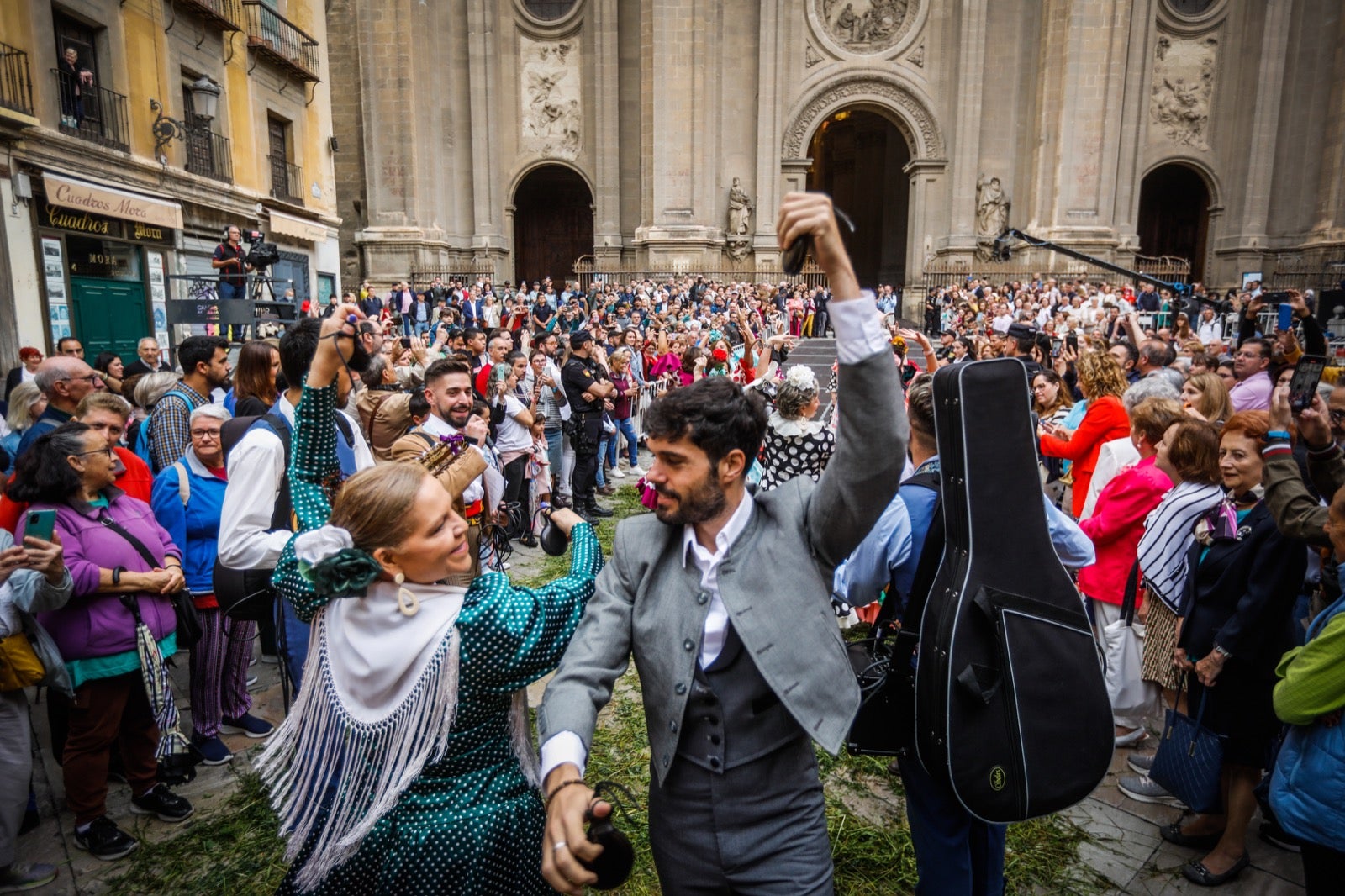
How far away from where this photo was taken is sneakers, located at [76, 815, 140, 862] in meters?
3.43

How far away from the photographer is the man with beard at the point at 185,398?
486 centimetres

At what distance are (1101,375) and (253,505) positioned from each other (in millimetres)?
5065

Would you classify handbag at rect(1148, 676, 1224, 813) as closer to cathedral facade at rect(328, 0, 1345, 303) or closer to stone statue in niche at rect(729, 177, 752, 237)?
cathedral facade at rect(328, 0, 1345, 303)

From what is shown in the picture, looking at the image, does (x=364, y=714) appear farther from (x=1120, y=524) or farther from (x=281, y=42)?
(x=281, y=42)

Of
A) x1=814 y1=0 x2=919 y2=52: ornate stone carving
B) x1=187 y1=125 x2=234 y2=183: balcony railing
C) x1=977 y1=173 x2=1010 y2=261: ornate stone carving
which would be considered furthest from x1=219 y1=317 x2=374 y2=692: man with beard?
x1=814 y1=0 x2=919 y2=52: ornate stone carving

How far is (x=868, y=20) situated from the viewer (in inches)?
1040

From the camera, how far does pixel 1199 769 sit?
10.6 feet

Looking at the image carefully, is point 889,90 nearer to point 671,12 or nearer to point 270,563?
point 671,12

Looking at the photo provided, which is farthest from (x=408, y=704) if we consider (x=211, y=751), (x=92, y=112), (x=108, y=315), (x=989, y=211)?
(x=989, y=211)

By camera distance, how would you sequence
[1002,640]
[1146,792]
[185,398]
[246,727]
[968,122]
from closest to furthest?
1. [1002,640]
2. [1146,792]
3. [246,727]
4. [185,398]
5. [968,122]

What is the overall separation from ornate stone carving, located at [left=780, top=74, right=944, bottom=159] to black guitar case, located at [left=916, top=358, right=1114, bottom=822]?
26.6 meters

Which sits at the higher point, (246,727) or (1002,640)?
(1002,640)

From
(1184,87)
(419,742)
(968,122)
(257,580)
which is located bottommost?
(257,580)

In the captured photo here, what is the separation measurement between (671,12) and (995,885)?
26.5 m
